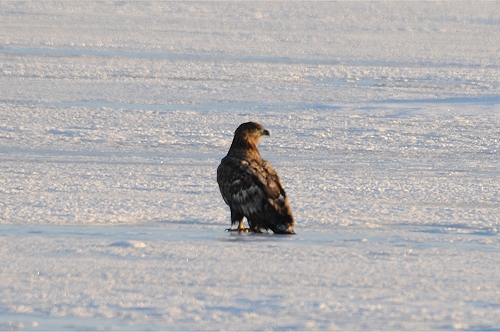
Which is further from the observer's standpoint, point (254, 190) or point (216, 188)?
point (216, 188)

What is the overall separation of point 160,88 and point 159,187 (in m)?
5.16

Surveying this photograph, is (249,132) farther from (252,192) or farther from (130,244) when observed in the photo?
(130,244)

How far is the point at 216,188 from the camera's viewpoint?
6.41 m

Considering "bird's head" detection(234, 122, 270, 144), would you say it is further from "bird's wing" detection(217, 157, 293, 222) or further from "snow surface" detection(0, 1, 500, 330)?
"snow surface" detection(0, 1, 500, 330)

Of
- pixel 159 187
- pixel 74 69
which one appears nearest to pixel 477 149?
pixel 159 187

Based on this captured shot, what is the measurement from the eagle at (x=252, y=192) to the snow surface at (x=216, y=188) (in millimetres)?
109

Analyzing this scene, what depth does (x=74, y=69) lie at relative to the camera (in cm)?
1264

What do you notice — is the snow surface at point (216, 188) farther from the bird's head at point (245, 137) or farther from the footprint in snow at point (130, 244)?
the bird's head at point (245, 137)

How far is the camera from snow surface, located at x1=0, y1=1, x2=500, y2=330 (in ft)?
12.0

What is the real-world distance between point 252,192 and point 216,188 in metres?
1.34

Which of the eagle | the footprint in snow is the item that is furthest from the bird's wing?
the footprint in snow

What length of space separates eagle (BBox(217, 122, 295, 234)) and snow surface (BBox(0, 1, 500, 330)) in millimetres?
109

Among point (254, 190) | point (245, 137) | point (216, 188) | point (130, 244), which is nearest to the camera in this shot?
point (130, 244)

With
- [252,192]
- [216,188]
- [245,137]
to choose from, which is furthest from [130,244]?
[216,188]
